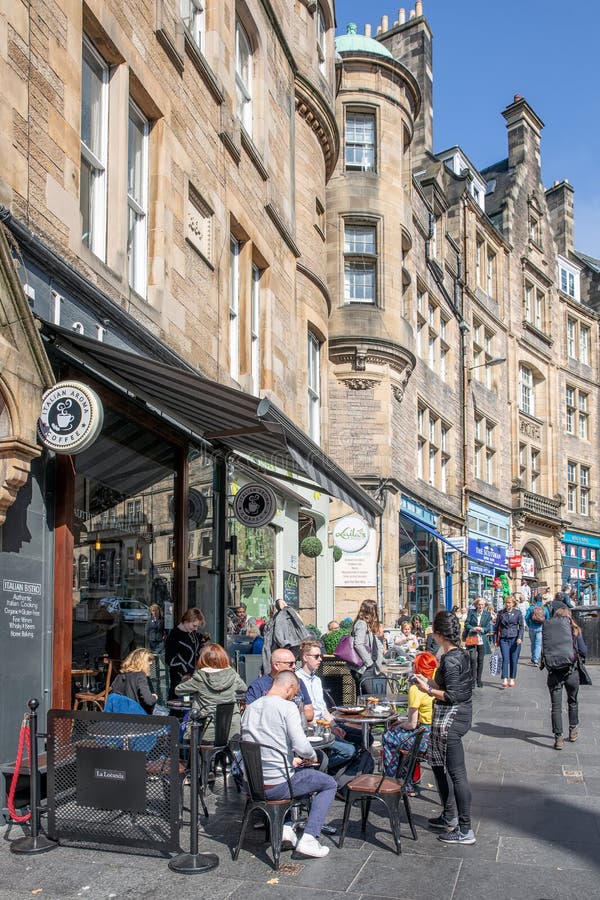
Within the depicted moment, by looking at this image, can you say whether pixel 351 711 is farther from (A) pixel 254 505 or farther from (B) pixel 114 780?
(A) pixel 254 505

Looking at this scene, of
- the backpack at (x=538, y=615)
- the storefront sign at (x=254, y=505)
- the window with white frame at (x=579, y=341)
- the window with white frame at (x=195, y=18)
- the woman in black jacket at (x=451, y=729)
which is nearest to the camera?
the woman in black jacket at (x=451, y=729)

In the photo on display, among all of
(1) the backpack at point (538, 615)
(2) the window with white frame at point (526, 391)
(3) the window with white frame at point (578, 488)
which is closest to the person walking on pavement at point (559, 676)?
(1) the backpack at point (538, 615)

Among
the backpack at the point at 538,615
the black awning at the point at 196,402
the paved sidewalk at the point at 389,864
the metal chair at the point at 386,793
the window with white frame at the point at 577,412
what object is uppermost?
the window with white frame at the point at 577,412

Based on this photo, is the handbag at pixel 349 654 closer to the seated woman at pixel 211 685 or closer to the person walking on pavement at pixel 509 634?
the seated woman at pixel 211 685

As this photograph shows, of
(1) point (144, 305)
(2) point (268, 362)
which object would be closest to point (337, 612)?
(2) point (268, 362)

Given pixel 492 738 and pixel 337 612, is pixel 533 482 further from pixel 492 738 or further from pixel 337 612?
pixel 492 738

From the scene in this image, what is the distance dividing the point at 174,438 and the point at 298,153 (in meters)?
9.31

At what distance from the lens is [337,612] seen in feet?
75.7

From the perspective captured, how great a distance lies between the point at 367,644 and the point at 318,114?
12.0 m

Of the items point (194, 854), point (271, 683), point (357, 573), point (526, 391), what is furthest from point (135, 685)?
point (526, 391)

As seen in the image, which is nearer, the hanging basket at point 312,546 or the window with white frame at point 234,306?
the window with white frame at point 234,306

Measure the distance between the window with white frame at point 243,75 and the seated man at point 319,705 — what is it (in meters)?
9.28

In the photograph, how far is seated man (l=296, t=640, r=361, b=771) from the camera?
8336 millimetres

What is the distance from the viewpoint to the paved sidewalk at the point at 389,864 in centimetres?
577
